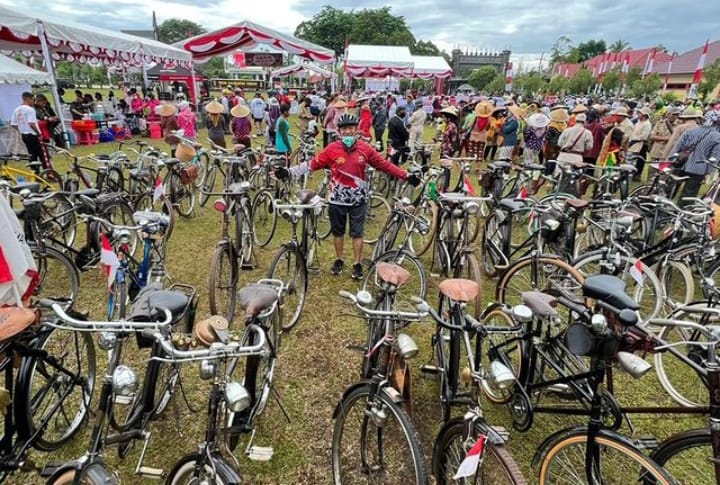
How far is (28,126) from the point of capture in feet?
28.8

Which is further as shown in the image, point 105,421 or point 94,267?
point 94,267

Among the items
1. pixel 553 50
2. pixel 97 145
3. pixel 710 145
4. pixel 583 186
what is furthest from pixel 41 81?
pixel 553 50

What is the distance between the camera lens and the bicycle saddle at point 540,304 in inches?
91.3

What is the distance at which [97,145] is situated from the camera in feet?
44.8

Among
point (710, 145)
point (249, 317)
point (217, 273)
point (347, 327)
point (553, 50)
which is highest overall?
point (553, 50)

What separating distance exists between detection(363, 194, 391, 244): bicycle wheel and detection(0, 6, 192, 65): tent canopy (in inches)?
324

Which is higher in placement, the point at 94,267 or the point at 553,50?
the point at 553,50

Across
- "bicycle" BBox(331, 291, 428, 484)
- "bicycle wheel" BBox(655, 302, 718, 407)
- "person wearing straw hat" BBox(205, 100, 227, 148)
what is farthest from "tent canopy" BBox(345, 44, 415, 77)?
"bicycle" BBox(331, 291, 428, 484)

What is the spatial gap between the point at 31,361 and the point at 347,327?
104 inches

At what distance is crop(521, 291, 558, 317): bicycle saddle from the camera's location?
7.61 feet

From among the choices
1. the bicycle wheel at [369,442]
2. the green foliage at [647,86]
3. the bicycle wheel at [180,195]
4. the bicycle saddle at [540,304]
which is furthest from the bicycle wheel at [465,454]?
the green foliage at [647,86]

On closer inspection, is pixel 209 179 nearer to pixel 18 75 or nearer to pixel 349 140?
pixel 349 140

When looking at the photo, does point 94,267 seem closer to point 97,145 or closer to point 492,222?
point 492,222

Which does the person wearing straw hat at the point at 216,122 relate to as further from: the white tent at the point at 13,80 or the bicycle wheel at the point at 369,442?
the bicycle wheel at the point at 369,442
